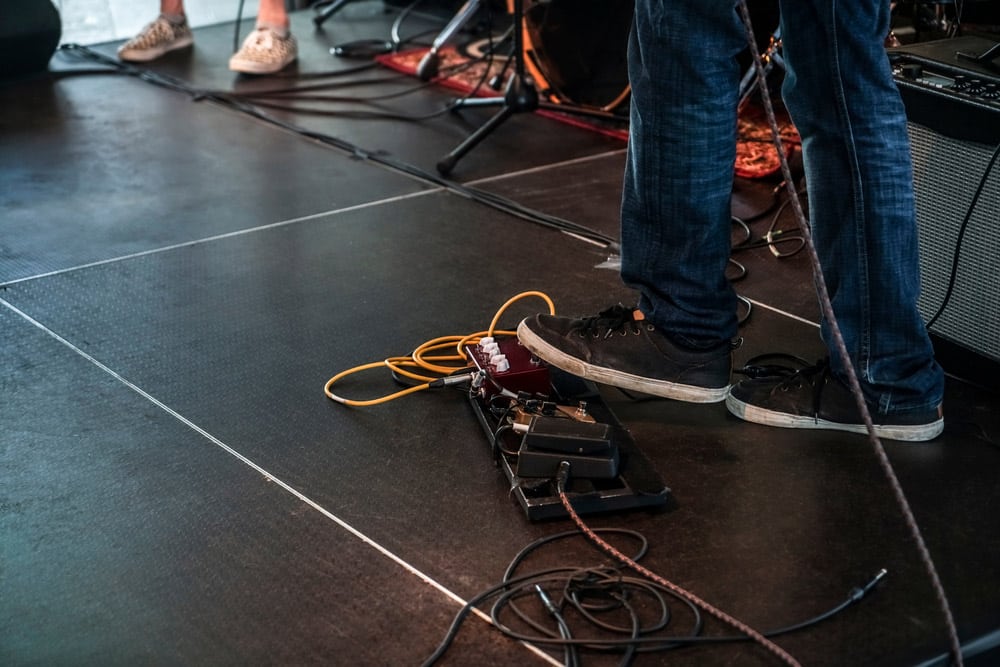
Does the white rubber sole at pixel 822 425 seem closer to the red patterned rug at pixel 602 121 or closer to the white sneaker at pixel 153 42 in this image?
the red patterned rug at pixel 602 121

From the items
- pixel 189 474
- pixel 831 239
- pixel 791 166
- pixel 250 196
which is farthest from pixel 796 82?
pixel 250 196

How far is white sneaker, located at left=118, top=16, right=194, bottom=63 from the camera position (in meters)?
3.63

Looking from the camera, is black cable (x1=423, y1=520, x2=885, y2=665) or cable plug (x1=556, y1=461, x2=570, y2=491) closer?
black cable (x1=423, y1=520, x2=885, y2=665)

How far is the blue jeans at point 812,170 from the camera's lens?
1.36 meters

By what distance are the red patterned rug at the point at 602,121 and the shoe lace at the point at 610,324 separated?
1.05 metres

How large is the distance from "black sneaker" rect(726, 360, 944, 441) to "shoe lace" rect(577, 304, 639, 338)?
171 mm

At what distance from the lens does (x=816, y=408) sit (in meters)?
1.53

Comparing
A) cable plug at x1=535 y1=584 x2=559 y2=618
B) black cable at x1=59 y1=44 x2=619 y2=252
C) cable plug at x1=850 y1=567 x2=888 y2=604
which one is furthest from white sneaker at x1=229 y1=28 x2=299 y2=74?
cable plug at x1=850 y1=567 x2=888 y2=604

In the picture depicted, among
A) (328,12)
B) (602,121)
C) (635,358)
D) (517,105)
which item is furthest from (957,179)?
(328,12)

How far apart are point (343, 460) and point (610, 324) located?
424mm

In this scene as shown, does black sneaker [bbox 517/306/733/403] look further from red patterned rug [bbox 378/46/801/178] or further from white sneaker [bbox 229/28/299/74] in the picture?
white sneaker [bbox 229/28/299/74]

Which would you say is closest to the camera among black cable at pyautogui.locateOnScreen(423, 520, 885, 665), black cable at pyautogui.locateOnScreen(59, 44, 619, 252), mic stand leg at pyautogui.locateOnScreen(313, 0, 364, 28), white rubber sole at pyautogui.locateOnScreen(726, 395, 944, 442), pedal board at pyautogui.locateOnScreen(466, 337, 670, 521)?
black cable at pyautogui.locateOnScreen(423, 520, 885, 665)

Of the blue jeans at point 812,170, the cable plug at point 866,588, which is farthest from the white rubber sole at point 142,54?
the cable plug at point 866,588

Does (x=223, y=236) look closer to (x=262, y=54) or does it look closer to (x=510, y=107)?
(x=510, y=107)
